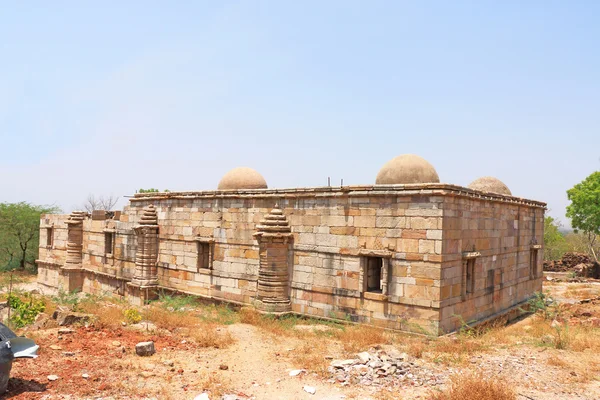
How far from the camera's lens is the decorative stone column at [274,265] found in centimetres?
1194

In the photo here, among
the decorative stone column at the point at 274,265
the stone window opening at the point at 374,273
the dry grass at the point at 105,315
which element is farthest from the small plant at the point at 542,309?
the dry grass at the point at 105,315

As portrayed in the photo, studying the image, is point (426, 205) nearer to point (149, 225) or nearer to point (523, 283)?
point (523, 283)

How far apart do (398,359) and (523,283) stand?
8713 mm

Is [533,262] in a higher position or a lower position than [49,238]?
higher

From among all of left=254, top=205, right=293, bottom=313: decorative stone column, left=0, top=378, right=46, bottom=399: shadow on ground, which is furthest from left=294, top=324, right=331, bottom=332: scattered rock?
left=0, top=378, right=46, bottom=399: shadow on ground

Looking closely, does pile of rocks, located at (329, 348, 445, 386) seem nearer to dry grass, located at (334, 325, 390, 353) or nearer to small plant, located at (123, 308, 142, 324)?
dry grass, located at (334, 325, 390, 353)

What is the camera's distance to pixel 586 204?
89.4 feet

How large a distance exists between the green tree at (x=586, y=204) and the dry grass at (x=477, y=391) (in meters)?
24.8

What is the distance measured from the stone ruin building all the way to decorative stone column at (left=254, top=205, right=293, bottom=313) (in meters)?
0.03

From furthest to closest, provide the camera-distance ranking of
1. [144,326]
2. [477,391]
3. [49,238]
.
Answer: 1. [49,238]
2. [144,326]
3. [477,391]

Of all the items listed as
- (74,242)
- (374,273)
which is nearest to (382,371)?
(374,273)

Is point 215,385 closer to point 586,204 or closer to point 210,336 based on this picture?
point 210,336

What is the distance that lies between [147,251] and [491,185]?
38.6 feet

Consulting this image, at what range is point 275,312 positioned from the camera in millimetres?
11836
